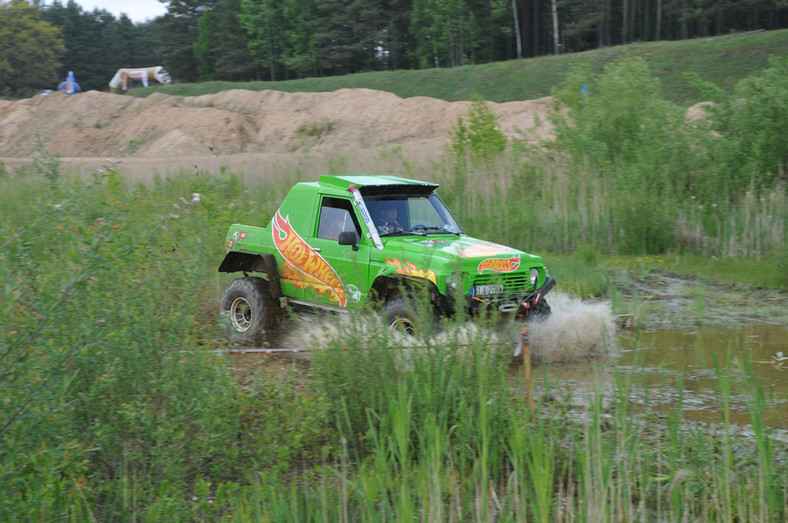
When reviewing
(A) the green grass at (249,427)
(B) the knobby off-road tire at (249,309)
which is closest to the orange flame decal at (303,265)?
(B) the knobby off-road tire at (249,309)

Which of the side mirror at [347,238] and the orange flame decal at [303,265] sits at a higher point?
the side mirror at [347,238]

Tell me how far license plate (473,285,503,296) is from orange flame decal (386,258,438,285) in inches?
17.7

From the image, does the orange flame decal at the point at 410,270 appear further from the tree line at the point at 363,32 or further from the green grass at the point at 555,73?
the tree line at the point at 363,32

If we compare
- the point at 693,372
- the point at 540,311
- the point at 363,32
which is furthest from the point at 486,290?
the point at 363,32

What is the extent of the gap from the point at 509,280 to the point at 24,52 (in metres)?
87.7

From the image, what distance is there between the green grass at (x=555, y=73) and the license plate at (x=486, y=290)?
34.8 metres

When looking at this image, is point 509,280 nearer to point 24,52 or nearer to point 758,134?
point 758,134

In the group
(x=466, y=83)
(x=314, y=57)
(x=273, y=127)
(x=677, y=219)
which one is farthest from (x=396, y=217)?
(x=314, y=57)

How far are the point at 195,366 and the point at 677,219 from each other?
12345 millimetres

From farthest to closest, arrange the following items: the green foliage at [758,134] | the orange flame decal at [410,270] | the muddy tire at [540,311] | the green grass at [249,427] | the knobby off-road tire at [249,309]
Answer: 1. the green foliage at [758,134]
2. the knobby off-road tire at [249,309]
3. the muddy tire at [540,311]
4. the orange flame decal at [410,270]
5. the green grass at [249,427]

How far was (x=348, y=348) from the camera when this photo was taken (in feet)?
18.1

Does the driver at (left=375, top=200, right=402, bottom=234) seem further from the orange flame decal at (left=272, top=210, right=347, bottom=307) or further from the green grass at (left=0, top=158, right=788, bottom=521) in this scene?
the green grass at (left=0, top=158, right=788, bottom=521)

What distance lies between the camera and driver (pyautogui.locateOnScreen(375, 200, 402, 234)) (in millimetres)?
8578

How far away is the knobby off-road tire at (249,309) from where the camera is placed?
29.6ft
